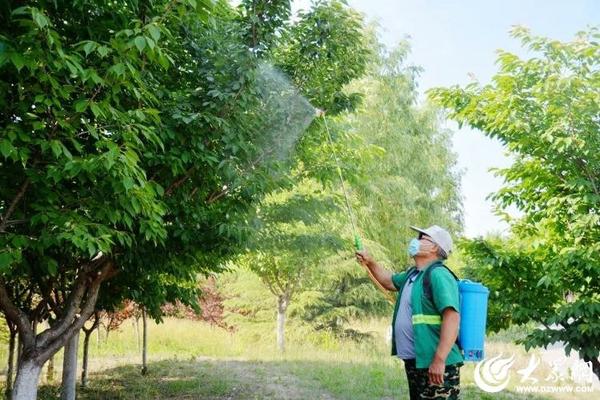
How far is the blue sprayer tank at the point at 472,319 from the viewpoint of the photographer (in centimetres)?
302

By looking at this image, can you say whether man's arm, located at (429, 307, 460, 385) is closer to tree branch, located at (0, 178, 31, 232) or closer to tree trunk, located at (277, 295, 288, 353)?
tree branch, located at (0, 178, 31, 232)

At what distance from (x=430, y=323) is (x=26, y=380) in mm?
3694

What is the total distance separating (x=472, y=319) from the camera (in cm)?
303

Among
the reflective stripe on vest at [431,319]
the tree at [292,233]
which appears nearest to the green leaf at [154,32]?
the reflective stripe on vest at [431,319]

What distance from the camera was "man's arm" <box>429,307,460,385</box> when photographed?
9.12 ft

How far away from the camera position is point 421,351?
2.91 metres

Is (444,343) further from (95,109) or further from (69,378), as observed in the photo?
(69,378)

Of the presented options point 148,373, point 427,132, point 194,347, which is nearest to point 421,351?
point 148,373

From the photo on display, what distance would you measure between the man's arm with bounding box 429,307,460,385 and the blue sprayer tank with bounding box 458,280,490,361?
0.21 m

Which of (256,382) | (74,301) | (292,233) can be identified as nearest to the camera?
(74,301)

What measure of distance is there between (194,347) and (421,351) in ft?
47.1

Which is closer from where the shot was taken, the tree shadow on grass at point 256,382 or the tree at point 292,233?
the tree at point 292,233

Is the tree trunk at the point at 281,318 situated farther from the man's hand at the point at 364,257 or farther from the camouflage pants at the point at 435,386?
the camouflage pants at the point at 435,386

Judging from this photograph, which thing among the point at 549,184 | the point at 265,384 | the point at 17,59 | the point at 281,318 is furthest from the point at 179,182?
the point at 281,318
